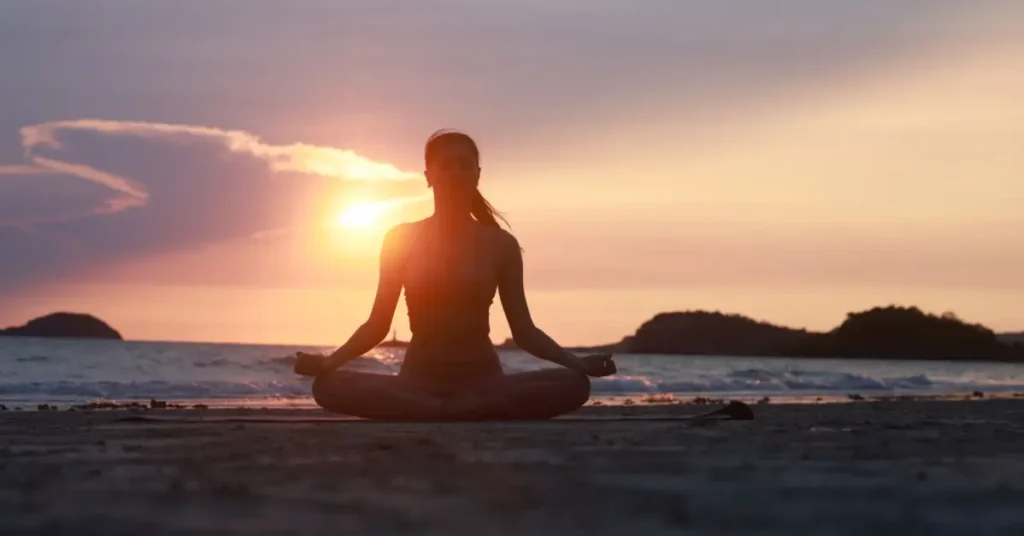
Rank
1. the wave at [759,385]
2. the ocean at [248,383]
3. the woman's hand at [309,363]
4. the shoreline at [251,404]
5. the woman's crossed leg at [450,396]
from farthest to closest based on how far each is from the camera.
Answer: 1. the wave at [759,385]
2. the ocean at [248,383]
3. the shoreline at [251,404]
4. the woman's crossed leg at [450,396]
5. the woman's hand at [309,363]

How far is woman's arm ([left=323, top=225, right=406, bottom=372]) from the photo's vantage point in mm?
8180

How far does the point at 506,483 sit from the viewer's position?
11.7ft

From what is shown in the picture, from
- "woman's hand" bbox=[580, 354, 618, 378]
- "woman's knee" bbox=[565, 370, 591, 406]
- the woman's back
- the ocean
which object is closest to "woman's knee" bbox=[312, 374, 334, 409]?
the woman's back

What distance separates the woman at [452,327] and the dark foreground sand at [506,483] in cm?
167

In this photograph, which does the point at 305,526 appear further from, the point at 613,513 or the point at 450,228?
the point at 450,228

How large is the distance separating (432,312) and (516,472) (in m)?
4.38

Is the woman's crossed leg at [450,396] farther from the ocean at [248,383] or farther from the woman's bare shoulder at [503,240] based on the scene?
the ocean at [248,383]

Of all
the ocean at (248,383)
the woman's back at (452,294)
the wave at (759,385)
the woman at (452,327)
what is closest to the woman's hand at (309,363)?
the woman at (452,327)

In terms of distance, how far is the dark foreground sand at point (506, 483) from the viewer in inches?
107

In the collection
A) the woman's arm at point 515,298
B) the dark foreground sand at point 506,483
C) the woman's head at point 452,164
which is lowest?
the dark foreground sand at point 506,483

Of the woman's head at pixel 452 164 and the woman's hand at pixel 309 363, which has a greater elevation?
the woman's head at pixel 452 164

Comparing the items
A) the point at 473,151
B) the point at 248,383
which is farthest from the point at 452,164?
the point at 248,383

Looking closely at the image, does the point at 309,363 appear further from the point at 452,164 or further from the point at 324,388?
the point at 452,164

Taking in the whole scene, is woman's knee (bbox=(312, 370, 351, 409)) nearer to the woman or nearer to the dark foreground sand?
the woman
